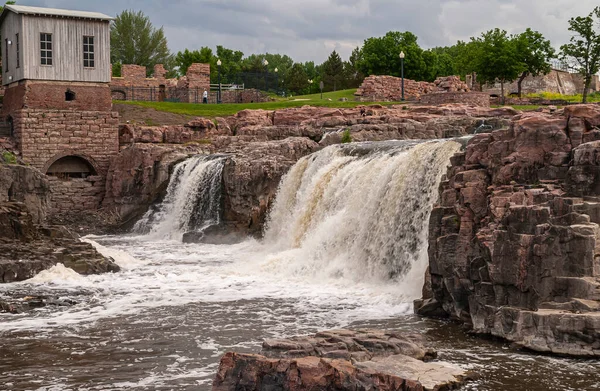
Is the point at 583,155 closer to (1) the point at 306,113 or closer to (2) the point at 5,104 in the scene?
(1) the point at 306,113

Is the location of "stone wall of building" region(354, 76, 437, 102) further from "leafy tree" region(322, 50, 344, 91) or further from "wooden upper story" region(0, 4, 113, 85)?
"leafy tree" region(322, 50, 344, 91)

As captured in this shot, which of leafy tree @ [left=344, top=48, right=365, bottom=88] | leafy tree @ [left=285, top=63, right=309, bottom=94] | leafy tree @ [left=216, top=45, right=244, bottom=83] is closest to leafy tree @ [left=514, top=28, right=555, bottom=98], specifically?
leafy tree @ [left=344, top=48, right=365, bottom=88]

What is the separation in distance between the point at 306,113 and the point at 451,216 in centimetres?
2139

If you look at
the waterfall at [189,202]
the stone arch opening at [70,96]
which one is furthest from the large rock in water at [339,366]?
the stone arch opening at [70,96]

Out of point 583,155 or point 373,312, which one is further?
point 373,312

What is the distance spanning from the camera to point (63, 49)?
35094mm

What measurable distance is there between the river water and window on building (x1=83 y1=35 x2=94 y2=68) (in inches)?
438

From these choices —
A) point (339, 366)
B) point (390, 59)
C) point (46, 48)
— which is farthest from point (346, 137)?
point (390, 59)

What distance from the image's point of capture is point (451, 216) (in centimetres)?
1495

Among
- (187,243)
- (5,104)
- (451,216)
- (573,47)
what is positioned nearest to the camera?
(451,216)

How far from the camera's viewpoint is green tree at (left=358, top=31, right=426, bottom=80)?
5750cm

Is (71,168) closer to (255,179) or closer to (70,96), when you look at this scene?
(70,96)

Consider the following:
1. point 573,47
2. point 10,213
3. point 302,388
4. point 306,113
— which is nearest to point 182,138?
point 306,113

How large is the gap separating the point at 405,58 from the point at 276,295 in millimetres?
42611
